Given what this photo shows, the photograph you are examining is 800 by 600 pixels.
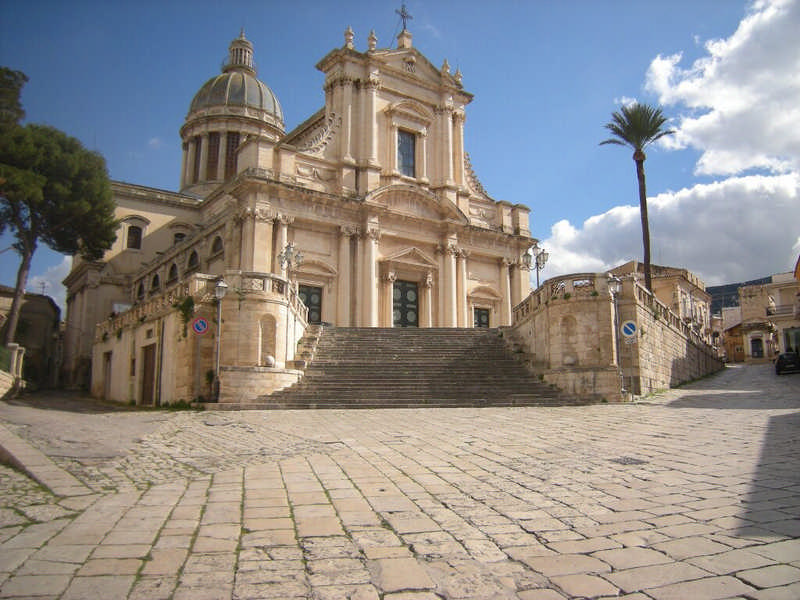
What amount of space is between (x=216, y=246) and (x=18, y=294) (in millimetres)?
9783

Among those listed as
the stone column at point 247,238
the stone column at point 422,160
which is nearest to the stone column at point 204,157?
the stone column at point 422,160

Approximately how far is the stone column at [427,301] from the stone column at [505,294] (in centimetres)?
478

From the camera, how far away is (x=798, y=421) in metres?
10.3

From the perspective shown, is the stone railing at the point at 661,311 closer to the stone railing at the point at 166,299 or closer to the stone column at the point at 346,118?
the stone railing at the point at 166,299

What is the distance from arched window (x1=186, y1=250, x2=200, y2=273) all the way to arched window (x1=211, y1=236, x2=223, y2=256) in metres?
1.59

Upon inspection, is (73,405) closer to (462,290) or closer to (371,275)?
(371,275)

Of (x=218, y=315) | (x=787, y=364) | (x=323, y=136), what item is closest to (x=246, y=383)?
(x=218, y=315)

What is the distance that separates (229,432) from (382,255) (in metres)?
20.5

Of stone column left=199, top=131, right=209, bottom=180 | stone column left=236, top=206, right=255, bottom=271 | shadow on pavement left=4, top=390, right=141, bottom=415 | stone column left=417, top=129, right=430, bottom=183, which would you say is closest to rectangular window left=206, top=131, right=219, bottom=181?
stone column left=199, top=131, right=209, bottom=180

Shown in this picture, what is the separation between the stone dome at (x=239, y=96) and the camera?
47.4 metres

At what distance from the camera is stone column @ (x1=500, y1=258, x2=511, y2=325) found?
33.7 metres

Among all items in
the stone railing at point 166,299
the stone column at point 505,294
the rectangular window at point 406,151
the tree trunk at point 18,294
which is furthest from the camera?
the stone column at point 505,294

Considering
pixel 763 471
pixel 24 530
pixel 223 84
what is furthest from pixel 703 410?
pixel 223 84

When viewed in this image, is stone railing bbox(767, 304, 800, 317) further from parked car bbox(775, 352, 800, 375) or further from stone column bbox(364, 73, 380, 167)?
stone column bbox(364, 73, 380, 167)
